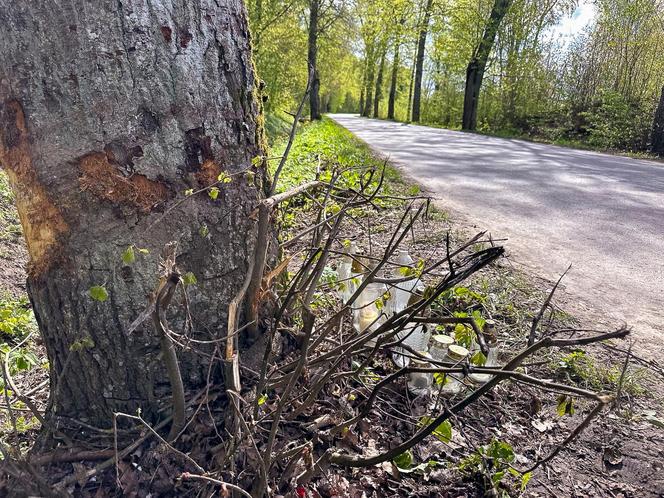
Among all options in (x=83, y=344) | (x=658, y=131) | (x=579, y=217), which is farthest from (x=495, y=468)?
(x=658, y=131)

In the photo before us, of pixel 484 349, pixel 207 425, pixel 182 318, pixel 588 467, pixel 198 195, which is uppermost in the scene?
pixel 198 195

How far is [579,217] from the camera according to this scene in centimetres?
445

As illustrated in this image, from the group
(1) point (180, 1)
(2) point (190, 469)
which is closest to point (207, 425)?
(2) point (190, 469)

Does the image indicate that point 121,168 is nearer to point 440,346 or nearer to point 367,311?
point 367,311

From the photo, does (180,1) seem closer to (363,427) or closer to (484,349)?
(484,349)

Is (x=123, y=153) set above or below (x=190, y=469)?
above

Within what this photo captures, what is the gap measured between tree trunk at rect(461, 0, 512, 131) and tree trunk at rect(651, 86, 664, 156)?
315 inches

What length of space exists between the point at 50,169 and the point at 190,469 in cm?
101

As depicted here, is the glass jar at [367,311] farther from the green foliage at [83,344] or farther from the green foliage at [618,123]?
the green foliage at [618,123]

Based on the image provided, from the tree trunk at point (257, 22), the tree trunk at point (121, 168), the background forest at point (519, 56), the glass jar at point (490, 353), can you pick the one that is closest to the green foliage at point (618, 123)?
the background forest at point (519, 56)

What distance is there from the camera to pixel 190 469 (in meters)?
1.33

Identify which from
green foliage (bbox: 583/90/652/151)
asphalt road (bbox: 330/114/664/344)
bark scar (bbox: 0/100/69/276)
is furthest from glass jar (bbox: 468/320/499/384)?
green foliage (bbox: 583/90/652/151)

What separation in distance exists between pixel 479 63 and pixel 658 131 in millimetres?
8999

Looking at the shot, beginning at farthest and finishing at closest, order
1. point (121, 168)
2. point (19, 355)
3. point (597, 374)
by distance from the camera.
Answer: point (597, 374), point (19, 355), point (121, 168)
